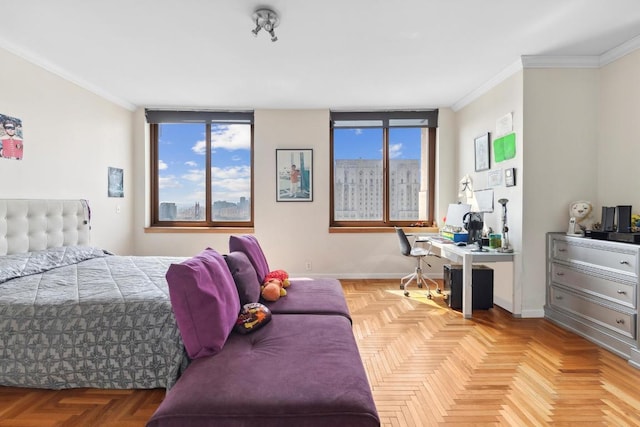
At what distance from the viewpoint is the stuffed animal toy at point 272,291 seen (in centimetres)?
238

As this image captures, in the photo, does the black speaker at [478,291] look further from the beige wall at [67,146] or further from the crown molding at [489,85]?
the beige wall at [67,146]

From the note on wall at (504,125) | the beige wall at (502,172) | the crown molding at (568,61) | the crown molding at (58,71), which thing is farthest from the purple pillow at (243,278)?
the crown molding at (568,61)

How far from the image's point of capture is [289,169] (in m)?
4.84

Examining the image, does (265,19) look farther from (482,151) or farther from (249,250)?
(482,151)

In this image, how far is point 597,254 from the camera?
8.93 ft

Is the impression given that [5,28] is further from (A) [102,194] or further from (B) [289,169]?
(B) [289,169]

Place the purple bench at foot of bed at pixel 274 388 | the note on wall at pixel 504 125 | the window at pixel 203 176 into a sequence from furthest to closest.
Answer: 1. the window at pixel 203 176
2. the note on wall at pixel 504 125
3. the purple bench at foot of bed at pixel 274 388

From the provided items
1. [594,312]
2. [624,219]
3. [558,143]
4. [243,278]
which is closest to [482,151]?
[558,143]

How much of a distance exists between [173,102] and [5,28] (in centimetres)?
202

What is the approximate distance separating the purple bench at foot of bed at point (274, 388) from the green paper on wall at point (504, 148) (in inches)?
112

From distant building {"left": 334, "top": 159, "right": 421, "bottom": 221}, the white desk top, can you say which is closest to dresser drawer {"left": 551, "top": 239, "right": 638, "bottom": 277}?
the white desk top

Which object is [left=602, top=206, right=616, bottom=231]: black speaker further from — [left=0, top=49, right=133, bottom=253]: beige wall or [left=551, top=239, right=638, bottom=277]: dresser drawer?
[left=0, top=49, right=133, bottom=253]: beige wall

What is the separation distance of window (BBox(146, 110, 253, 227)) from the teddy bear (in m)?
2.46

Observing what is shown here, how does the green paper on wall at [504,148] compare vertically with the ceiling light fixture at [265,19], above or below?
below
